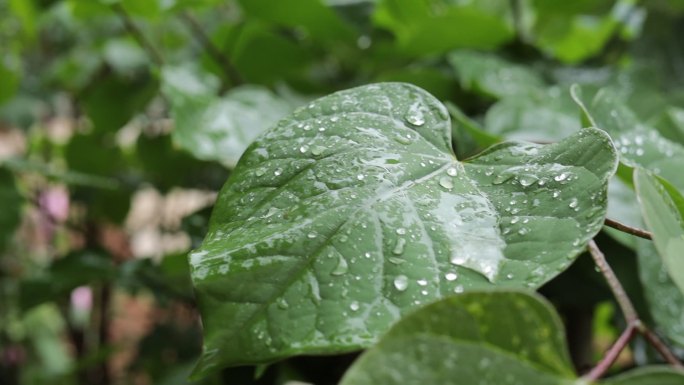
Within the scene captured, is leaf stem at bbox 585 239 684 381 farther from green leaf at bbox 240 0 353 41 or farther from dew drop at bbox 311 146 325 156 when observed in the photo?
green leaf at bbox 240 0 353 41

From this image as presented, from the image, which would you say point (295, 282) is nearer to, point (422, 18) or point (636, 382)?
point (636, 382)

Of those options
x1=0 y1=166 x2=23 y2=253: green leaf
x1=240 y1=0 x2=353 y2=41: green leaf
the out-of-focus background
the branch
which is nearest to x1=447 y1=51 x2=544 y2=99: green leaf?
the out-of-focus background

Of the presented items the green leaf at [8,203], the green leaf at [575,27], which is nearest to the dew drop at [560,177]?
the green leaf at [575,27]

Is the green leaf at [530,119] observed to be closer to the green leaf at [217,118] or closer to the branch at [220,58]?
the green leaf at [217,118]

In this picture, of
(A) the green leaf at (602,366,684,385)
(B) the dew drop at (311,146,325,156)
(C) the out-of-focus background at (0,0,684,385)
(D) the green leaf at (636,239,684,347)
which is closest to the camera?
(A) the green leaf at (602,366,684,385)

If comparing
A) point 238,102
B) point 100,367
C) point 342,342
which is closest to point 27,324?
point 100,367

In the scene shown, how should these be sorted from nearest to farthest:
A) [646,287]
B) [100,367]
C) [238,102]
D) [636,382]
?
[636,382]
[646,287]
[238,102]
[100,367]
